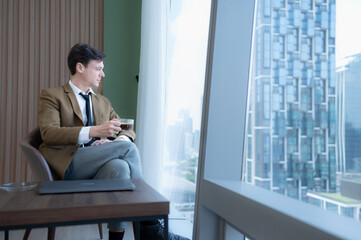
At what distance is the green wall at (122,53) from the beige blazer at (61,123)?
133 cm

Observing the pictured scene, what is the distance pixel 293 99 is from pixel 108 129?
111cm

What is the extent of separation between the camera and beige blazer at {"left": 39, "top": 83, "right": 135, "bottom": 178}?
2.01 meters

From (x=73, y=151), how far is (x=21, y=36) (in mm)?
2182

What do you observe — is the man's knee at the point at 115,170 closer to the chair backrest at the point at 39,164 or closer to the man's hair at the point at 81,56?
the chair backrest at the point at 39,164

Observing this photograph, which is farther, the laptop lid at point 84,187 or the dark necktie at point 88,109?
the dark necktie at point 88,109

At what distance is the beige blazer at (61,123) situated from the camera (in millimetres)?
2008

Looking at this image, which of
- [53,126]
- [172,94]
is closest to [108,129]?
[53,126]

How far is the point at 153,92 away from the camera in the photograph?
2959 millimetres

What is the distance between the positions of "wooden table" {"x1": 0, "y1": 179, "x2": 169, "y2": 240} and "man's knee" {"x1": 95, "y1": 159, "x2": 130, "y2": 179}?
0.65 m

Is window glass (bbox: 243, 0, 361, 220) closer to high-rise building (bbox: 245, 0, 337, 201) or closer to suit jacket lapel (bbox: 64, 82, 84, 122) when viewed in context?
high-rise building (bbox: 245, 0, 337, 201)

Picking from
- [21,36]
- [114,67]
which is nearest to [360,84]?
[114,67]

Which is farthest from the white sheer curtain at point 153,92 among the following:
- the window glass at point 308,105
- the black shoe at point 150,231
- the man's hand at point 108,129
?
the window glass at point 308,105

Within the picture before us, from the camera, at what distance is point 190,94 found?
2.46m

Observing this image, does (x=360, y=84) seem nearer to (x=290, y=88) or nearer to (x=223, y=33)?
(x=290, y=88)
